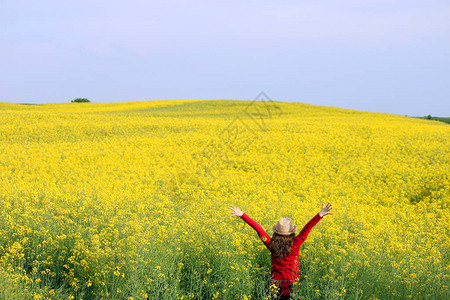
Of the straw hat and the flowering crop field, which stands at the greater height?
the straw hat

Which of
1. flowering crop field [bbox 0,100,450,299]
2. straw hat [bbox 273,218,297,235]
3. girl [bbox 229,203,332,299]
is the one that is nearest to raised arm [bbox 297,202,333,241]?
girl [bbox 229,203,332,299]

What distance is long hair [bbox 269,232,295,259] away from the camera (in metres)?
4.34

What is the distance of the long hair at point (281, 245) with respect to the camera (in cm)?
434

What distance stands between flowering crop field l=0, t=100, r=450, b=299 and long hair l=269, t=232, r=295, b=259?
0.53 metres

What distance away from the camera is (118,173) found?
12.0m

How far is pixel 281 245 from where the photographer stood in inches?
171

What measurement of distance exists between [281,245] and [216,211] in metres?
2.69

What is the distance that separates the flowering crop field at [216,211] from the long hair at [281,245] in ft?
1.74

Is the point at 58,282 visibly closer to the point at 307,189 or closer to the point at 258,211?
the point at 258,211

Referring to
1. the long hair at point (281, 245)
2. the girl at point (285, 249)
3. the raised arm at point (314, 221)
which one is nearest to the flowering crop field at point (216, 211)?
the girl at point (285, 249)

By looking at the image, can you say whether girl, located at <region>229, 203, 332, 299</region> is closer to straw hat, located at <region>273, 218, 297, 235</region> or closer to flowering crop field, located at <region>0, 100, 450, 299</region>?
straw hat, located at <region>273, 218, 297, 235</region>

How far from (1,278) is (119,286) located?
1.38 m

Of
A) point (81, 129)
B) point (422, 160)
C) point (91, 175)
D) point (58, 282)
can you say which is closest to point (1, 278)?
point (58, 282)

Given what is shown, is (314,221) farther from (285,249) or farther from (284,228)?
(285,249)
